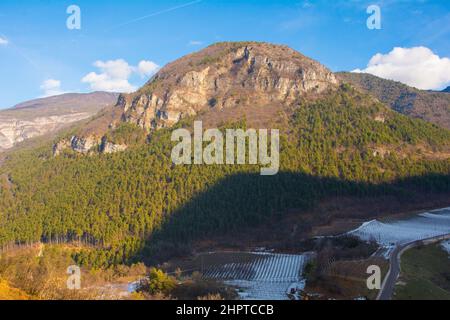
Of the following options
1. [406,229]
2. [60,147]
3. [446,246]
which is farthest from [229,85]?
[446,246]

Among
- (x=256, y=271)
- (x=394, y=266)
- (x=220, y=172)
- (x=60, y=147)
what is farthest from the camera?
(x=60, y=147)

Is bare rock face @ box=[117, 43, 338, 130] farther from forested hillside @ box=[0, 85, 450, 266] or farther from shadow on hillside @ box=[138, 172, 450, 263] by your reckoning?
shadow on hillside @ box=[138, 172, 450, 263]

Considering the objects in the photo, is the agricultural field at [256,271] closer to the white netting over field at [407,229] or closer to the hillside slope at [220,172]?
the hillside slope at [220,172]

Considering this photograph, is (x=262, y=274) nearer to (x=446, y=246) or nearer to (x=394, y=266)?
(x=394, y=266)
